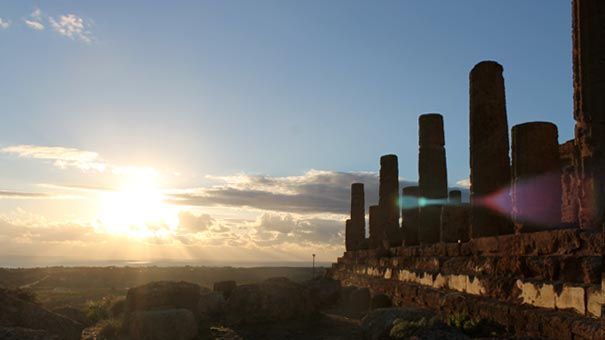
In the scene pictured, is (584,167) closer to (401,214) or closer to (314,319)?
(314,319)

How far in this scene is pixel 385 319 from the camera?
428 inches

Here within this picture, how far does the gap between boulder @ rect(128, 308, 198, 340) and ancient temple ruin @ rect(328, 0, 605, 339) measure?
5030mm

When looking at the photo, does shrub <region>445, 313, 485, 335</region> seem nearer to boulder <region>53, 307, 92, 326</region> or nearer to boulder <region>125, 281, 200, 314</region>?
boulder <region>125, 281, 200, 314</region>

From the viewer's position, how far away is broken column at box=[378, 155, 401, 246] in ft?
72.5

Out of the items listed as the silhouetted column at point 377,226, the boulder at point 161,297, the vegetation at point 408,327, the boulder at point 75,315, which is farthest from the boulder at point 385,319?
the silhouetted column at point 377,226

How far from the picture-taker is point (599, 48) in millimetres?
9414

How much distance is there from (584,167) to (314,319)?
7.60 metres

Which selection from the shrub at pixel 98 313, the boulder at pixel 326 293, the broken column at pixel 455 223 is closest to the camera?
the broken column at pixel 455 223

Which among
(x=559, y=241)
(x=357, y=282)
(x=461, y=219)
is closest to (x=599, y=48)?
(x=559, y=241)

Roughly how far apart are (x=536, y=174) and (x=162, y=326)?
7.70 metres

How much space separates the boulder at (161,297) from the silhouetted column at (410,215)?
24.5 feet

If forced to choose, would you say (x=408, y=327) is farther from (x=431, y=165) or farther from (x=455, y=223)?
(x=431, y=165)

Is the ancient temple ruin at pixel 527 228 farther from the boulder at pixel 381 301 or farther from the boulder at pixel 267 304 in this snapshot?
the boulder at pixel 267 304

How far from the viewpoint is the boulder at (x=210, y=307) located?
49.3ft
